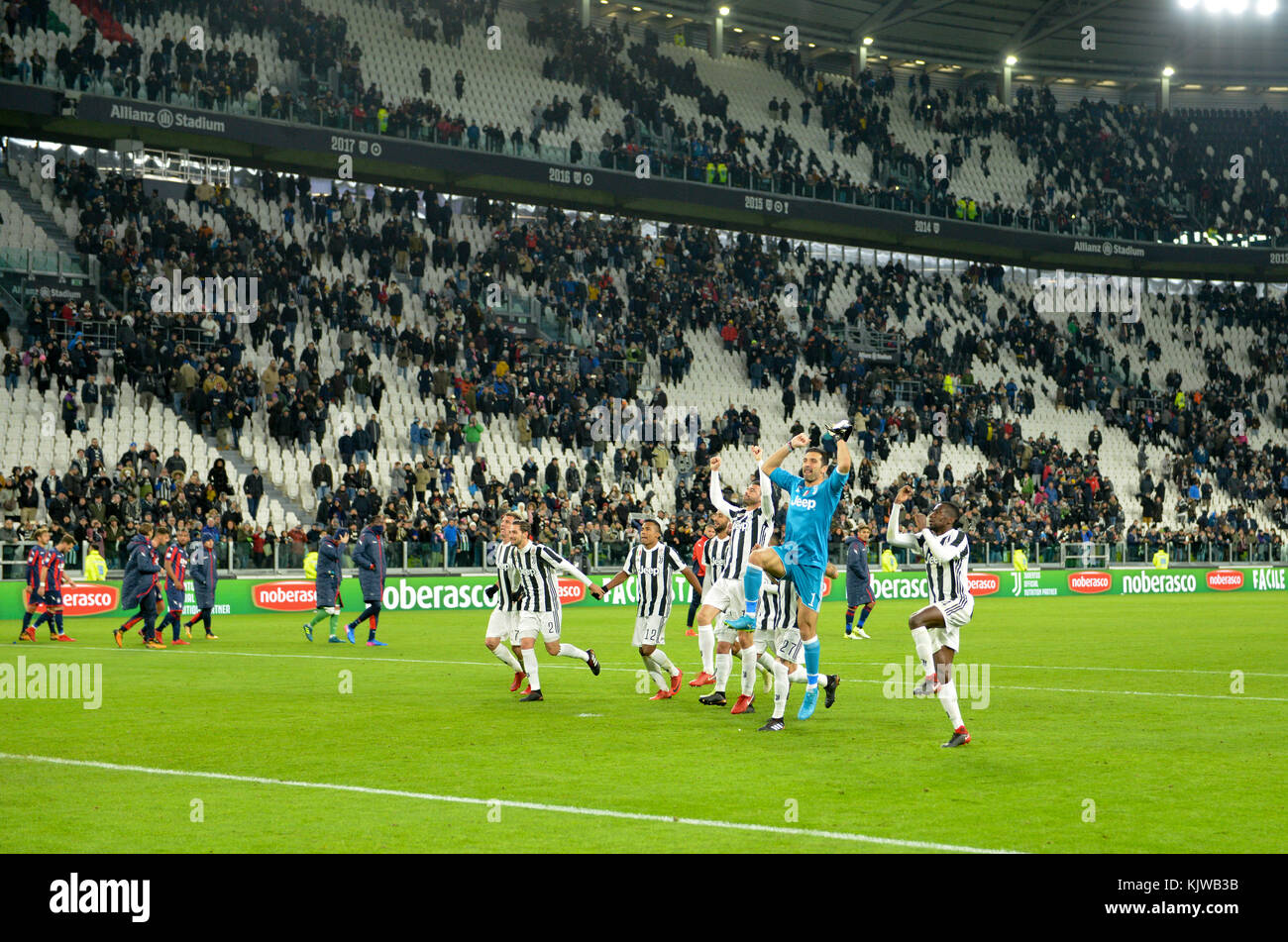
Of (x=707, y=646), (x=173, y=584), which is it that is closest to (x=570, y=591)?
(x=173, y=584)

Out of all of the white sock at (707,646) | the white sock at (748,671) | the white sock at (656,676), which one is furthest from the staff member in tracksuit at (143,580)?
the white sock at (748,671)

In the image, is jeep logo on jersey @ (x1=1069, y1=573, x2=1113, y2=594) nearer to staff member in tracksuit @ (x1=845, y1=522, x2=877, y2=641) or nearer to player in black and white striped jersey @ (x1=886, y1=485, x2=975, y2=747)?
staff member in tracksuit @ (x1=845, y1=522, x2=877, y2=641)

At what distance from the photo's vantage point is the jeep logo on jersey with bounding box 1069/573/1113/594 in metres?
45.9

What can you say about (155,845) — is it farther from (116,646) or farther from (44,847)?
(116,646)

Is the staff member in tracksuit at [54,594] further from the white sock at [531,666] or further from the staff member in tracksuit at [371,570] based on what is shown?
the white sock at [531,666]

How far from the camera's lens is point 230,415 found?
38.4 meters

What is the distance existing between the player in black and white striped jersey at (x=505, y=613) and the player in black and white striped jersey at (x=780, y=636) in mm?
3774

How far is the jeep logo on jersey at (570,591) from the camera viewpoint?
36.1m

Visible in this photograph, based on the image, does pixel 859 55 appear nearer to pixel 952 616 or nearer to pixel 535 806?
pixel 952 616

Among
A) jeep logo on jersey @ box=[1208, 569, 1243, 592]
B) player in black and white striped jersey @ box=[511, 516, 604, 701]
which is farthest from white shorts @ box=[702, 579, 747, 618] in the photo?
jeep logo on jersey @ box=[1208, 569, 1243, 592]

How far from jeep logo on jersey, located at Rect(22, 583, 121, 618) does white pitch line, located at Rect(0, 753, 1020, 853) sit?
1955 cm

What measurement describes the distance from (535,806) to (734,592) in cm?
656

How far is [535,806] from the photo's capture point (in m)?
9.83

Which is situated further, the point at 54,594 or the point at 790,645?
the point at 54,594
